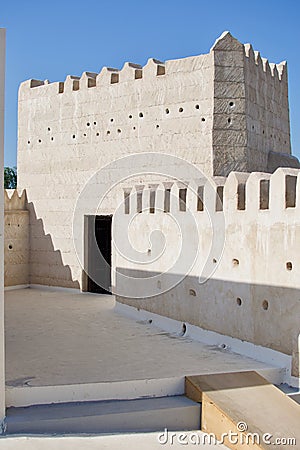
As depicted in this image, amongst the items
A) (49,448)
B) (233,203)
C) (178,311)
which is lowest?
(49,448)

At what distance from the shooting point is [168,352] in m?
6.56

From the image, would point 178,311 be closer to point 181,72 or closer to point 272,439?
point 272,439

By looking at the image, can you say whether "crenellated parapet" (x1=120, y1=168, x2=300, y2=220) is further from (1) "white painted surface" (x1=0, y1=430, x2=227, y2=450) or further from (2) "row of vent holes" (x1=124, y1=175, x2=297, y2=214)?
(1) "white painted surface" (x1=0, y1=430, x2=227, y2=450)

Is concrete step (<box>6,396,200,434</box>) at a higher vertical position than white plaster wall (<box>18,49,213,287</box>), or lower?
lower

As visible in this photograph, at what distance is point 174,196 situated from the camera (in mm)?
8031

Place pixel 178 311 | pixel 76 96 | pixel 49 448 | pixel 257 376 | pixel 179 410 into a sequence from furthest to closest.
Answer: pixel 76 96 → pixel 178 311 → pixel 257 376 → pixel 179 410 → pixel 49 448

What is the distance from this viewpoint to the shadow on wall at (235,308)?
573 centimetres

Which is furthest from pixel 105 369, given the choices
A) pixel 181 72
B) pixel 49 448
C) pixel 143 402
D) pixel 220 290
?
pixel 181 72

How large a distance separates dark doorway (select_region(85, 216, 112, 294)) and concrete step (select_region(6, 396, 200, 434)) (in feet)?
23.0

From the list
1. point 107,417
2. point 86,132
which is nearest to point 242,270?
point 107,417

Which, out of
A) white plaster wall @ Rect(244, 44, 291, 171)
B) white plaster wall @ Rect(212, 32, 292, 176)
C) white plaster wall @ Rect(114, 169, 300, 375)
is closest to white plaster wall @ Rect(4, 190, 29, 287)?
white plaster wall @ Rect(114, 169, 300, 375)

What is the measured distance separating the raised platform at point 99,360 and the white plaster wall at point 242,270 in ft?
1.18

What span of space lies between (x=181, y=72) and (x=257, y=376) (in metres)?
6.35

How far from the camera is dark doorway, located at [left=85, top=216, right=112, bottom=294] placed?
40.0 feet
